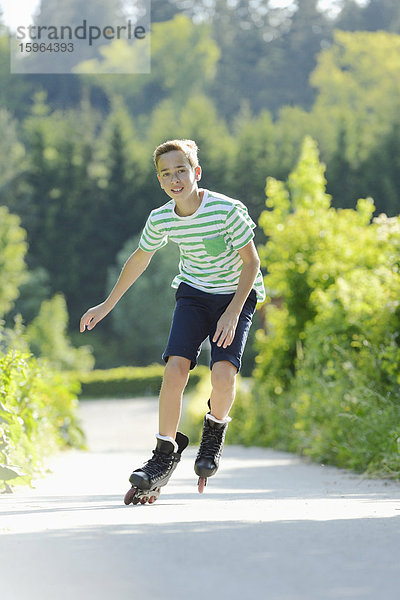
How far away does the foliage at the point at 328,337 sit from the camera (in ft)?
23.3

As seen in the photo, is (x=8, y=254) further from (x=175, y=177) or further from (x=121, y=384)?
(x=175, y=177)

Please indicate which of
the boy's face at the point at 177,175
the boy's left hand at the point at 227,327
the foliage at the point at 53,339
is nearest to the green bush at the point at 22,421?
the boy's left hand at the point at 227,327

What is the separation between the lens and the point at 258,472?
24.0 ft

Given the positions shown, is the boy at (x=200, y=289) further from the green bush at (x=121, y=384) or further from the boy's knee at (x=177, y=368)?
the green bush at (x=121, y=384)

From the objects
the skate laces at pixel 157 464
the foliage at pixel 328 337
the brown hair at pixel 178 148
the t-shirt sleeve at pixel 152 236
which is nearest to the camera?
the skate laces at pixel 157 464

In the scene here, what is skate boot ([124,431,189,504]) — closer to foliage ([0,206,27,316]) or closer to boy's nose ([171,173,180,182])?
boy's nose ([171,173,180,182])

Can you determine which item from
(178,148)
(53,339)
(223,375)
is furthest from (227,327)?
(53,339)

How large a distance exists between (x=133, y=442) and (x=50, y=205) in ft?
94.6

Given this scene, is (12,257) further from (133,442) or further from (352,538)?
(352,538)

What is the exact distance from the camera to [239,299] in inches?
183

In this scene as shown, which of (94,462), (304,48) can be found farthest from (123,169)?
(94,462)

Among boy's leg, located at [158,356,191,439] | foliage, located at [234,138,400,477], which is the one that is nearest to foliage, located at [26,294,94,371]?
foliage, located at [234,138,400,477]

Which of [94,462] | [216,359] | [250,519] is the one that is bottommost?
[94,462]

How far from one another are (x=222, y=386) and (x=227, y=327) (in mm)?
372
